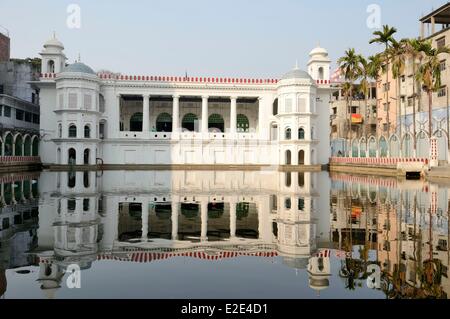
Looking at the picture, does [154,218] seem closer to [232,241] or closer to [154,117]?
[232,241]

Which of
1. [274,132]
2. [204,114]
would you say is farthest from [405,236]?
[274,132]

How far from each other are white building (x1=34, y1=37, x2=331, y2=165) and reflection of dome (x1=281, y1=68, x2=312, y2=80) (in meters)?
0.12

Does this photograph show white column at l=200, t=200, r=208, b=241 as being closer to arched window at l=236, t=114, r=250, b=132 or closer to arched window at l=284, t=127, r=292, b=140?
arched window at l=284, t=127, r=292, b=140

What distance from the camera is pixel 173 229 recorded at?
476 inches

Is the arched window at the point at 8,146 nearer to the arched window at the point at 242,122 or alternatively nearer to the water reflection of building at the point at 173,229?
the arched window at the point at 242,122

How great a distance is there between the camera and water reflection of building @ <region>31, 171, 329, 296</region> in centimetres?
912

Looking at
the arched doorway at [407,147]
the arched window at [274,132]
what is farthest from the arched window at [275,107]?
the arched doorway at [407,147]

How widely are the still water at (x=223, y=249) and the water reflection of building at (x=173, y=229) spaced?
0.11 ft

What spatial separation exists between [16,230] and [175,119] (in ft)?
141

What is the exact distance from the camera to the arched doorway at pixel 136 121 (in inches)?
2367

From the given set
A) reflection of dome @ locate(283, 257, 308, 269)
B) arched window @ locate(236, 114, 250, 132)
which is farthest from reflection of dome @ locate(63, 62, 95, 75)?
reflection of dome @ locate(283, 257, 308, 269)
